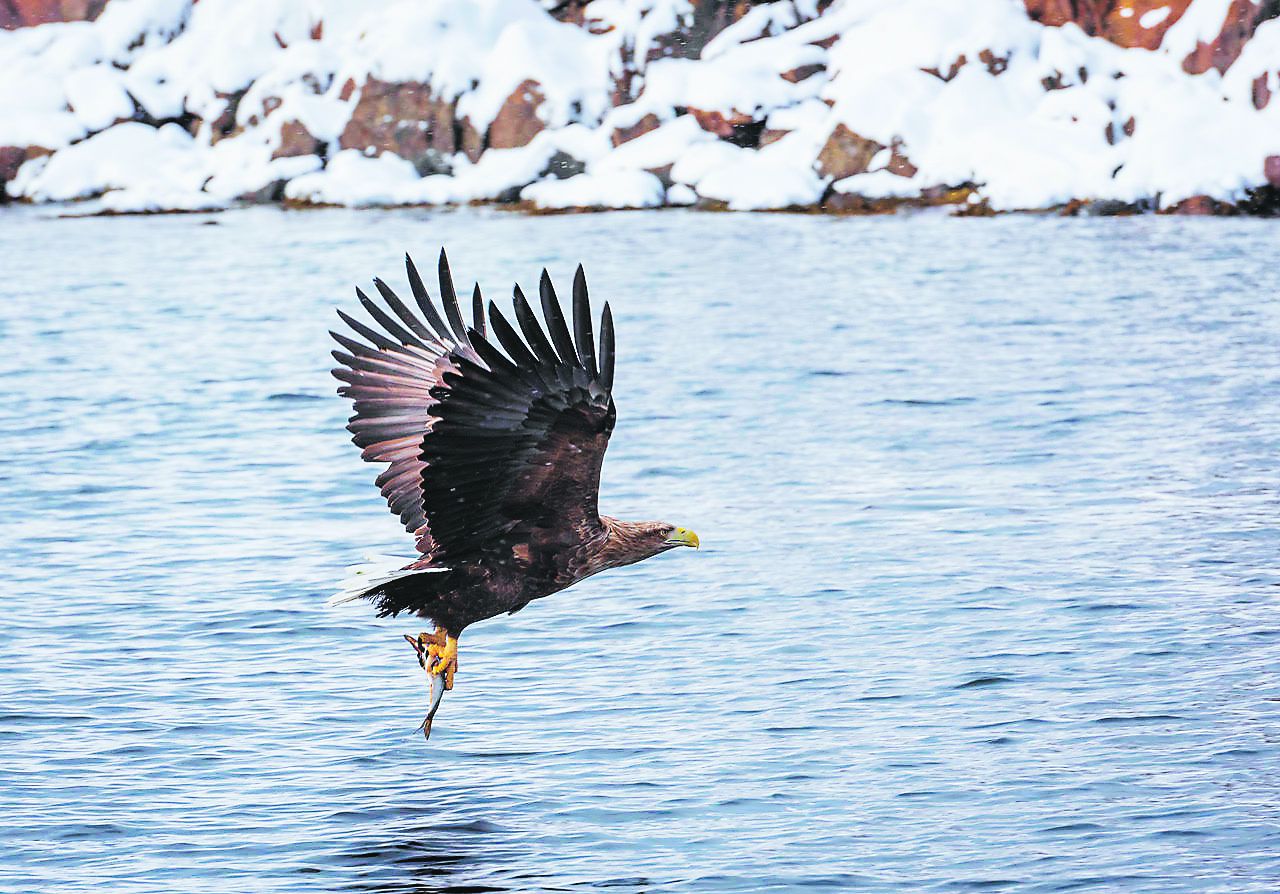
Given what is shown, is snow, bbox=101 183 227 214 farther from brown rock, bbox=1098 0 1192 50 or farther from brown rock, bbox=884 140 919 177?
brown rock, bbox=1098 0 1192 50

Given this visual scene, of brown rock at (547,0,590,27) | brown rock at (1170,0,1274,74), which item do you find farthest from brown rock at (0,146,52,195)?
brown rock at (1170,0,1274,74)

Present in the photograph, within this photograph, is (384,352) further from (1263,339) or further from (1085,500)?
(1263,339)

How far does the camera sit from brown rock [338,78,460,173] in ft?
108

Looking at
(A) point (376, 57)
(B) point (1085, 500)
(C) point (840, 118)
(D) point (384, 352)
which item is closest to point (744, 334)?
(B) point (1085, 500)

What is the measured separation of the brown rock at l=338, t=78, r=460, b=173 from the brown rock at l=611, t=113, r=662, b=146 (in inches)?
120

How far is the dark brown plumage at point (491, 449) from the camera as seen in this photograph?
6.07 m

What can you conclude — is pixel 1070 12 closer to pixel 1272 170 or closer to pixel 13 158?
pixel 1272 170

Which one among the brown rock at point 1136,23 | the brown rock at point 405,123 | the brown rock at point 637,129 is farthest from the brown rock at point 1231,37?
the brown rock at point 405,123

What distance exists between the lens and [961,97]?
28.5 meters

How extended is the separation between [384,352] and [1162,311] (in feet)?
41.6

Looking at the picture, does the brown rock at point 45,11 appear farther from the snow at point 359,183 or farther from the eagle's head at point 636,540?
the eagle's head at point 636,540

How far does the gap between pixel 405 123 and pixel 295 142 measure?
1.88m

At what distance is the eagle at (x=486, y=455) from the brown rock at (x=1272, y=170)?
20151 millimetres

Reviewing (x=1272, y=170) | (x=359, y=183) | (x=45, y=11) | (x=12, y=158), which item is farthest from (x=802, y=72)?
(x=45, y=11)
